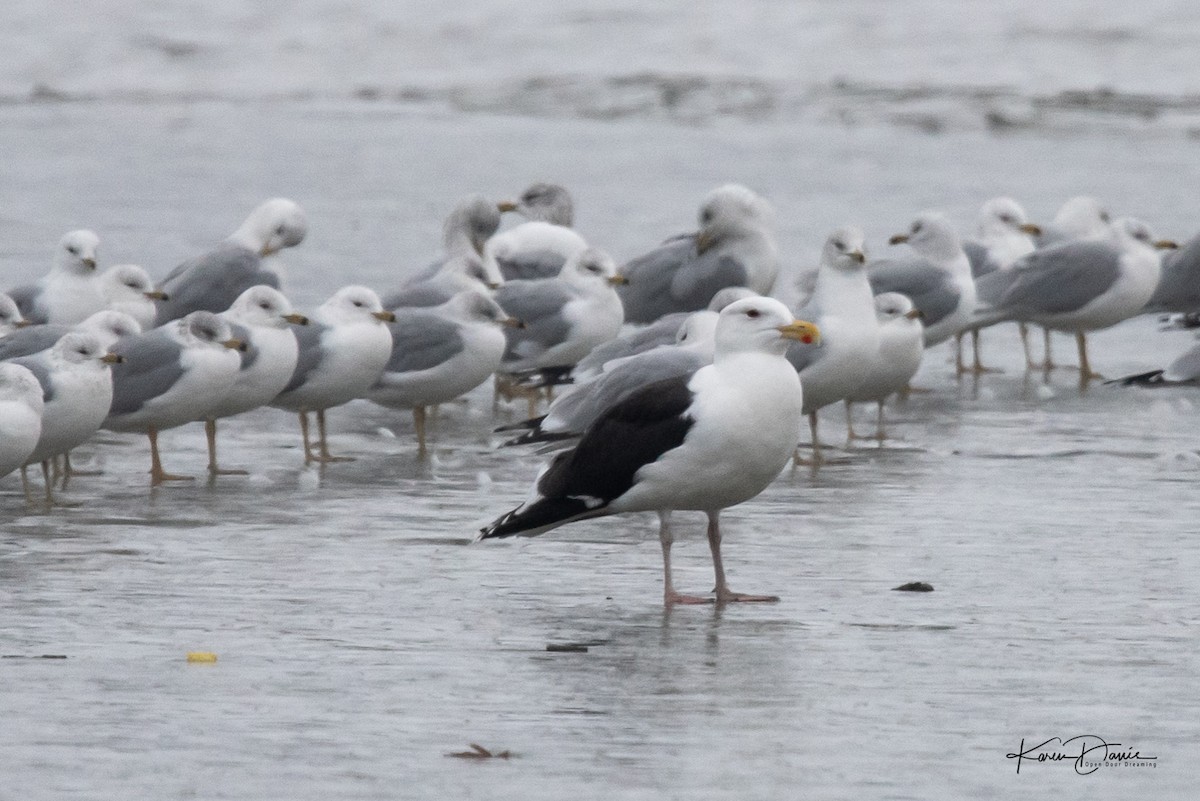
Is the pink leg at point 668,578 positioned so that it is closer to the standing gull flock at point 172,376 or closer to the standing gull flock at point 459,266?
the standing gull flock at point 172,376

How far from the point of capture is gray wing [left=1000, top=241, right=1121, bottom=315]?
1392 centimetres

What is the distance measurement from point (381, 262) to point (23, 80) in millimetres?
20801

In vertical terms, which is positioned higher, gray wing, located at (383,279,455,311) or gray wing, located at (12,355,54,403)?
gray wing, located at (12,355,54,403)

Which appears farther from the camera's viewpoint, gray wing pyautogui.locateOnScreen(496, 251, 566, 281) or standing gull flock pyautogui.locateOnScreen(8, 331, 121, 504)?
gray wing pyautogui.locateOnScreen(496, 251, 566, 281)

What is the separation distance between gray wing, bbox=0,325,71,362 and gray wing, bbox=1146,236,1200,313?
7531 millimetres

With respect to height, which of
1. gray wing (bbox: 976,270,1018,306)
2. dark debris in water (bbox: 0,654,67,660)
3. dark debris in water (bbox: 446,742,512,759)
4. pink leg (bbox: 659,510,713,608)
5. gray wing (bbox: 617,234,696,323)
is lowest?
gray wing (bbox: 976,270,1018,306)

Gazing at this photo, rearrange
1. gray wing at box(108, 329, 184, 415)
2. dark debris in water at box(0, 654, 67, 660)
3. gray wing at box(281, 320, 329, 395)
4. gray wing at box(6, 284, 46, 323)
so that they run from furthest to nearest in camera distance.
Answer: gray wing at box(6, 284, 46, 323) < gray wing at box(281, 320, 329, 395) < gray wing at box(108, 329, 184, 415) < dark debris in water at box(0, 654, 67, 660)

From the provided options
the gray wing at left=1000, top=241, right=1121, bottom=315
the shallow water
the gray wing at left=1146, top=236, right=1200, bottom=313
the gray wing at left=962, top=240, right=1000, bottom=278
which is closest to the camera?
the shallow water

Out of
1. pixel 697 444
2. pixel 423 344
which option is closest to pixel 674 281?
pixel 423 344

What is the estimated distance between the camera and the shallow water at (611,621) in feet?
18.1

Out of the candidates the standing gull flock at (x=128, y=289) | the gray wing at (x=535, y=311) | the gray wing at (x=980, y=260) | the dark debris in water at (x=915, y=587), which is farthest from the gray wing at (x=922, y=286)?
the dark debris in water at (x=915, y=587)

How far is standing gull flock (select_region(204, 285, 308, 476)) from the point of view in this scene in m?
10.6

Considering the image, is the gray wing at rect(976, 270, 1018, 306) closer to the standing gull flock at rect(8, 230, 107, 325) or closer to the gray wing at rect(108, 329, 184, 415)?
the standing gull flock at rect(8, 230, 107, 325)

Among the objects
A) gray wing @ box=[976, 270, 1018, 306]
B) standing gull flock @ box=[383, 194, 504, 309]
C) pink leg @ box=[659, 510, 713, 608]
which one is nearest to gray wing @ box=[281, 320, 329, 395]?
standing gull flock @ box=[383, 194, 504, 309]
